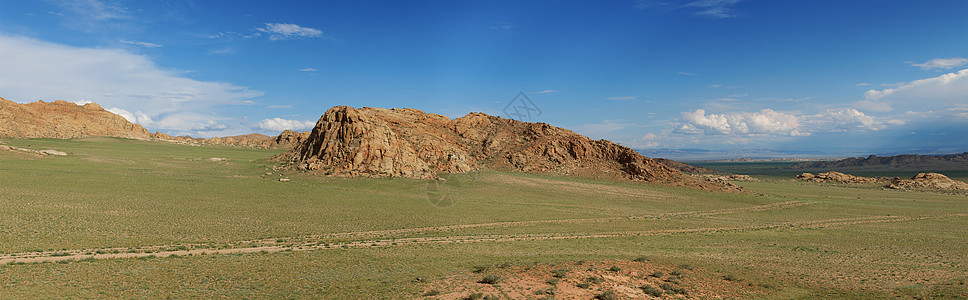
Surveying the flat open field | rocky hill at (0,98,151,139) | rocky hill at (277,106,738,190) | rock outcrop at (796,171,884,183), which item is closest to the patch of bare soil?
the flat open field

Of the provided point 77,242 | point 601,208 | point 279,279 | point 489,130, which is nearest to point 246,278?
point 279,279

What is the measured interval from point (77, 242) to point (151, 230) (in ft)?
15.6

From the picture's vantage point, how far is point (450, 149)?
284ft

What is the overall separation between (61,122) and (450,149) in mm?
109534

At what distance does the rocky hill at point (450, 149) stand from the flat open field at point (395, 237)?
730cm

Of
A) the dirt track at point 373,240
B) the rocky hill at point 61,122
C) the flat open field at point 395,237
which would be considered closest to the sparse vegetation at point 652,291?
the flat open field at point 395,237

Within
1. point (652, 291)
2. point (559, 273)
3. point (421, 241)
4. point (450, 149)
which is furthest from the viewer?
point (450, 149)

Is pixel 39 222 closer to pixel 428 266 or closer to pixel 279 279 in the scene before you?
pixel 279 279

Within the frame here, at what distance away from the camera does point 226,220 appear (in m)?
35.5

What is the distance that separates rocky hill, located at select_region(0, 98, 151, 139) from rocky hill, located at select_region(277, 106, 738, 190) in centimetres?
7283

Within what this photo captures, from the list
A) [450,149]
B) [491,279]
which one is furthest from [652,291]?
[450,149]

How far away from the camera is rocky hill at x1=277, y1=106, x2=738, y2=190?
71750 millimetres

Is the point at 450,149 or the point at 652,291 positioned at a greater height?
the point at 450,149

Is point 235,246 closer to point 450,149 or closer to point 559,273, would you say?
point 559,273
